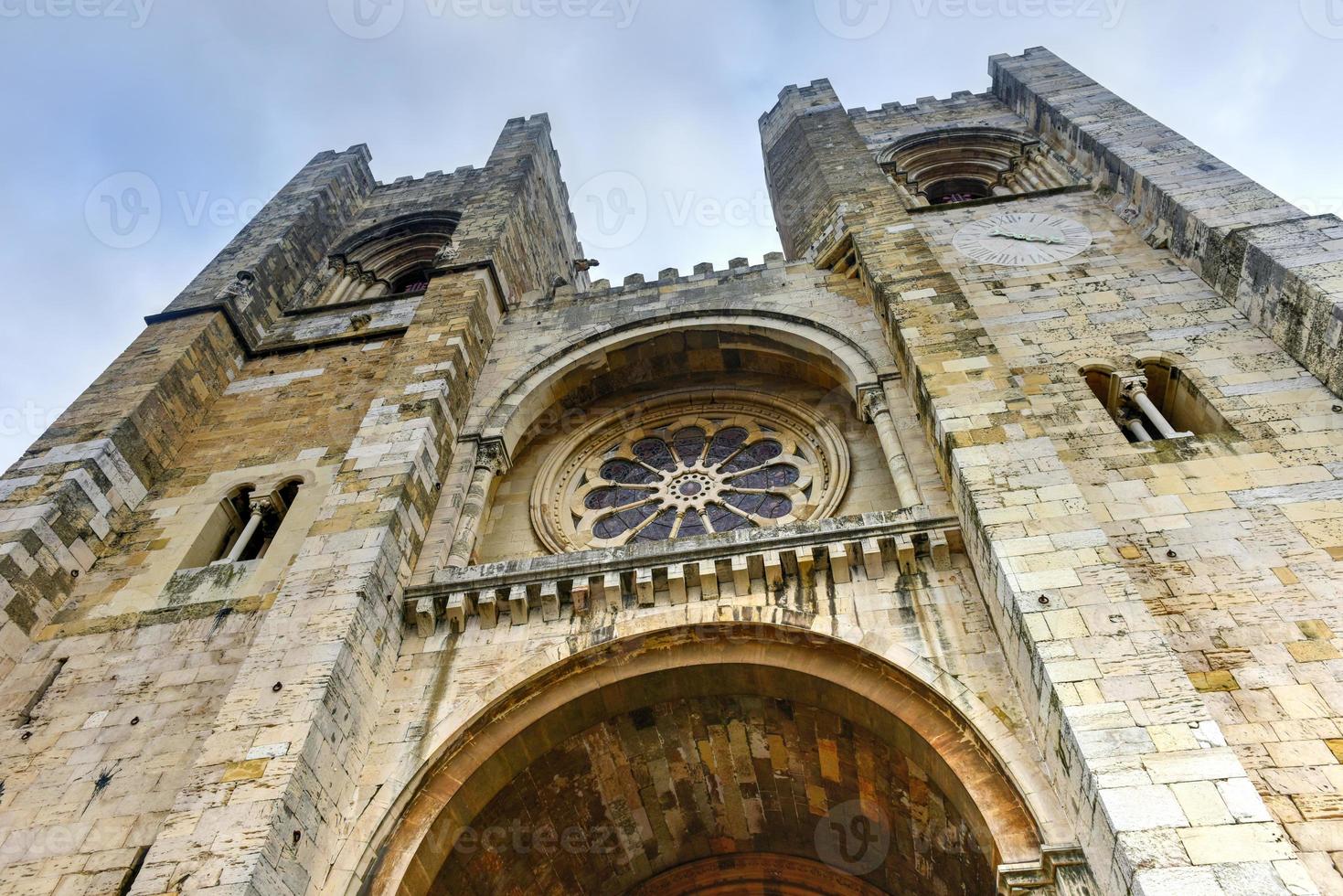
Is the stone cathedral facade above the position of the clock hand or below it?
below

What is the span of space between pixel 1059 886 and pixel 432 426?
5.97 m

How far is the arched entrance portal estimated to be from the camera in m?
5.50

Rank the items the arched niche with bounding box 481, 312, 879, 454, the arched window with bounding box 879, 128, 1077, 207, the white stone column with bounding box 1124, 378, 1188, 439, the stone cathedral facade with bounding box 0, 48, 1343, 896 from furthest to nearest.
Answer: the arched window with bounding box 879, 128, 1077, 207
the arched niche with bounding box 481, 312, 879, 454
the white stone column with bounding box 1124, 378, 1188, 439
the stone cathedral facade with bounding box 0, 48, 1343, 896

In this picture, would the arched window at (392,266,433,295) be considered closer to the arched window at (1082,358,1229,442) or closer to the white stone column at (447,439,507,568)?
the white stone column at (447,439,507,568)

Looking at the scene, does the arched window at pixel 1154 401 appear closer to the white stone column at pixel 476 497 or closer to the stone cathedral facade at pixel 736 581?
the stone cathedral facade at pixel 736 581

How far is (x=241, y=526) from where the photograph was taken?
833cm

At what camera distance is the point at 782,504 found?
8422 mm

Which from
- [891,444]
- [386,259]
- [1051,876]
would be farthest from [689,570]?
[386,259]

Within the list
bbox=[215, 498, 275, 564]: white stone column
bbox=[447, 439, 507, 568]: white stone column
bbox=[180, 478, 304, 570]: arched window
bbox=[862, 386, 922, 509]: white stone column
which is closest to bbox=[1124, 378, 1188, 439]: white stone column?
bbox=[862, 386, 922, 509]: white stone column

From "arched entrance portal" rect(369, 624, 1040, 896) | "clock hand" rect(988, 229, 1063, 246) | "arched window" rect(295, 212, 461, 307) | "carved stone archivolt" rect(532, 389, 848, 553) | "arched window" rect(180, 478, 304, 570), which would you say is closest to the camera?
"arched entrance portal" rect(369, 624, 1040, 896)

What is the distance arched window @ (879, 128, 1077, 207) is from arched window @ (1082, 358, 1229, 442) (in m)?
6.39

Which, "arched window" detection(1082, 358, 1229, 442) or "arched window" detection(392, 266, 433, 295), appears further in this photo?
"arched window" detection(392, 266, 433, 295)

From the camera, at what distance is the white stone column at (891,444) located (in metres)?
7.05

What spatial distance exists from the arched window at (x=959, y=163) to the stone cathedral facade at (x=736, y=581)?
2813mm
